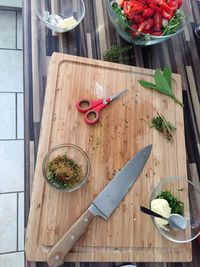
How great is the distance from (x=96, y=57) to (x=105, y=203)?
0.42 metres

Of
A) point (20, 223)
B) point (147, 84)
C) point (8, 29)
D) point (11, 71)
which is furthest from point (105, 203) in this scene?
point (8, 29)

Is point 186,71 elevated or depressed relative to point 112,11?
depressed

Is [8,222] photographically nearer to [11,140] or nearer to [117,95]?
[11,140]

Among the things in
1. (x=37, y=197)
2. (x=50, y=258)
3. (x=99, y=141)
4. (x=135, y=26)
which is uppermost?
(x=135, y=26)

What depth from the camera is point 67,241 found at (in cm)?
70

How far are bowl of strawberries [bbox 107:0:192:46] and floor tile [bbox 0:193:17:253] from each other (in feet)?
2.77

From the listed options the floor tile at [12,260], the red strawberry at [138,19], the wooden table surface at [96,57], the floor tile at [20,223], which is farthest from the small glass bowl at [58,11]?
the floor tile at [12,260]

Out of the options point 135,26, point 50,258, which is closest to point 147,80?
point 135,26

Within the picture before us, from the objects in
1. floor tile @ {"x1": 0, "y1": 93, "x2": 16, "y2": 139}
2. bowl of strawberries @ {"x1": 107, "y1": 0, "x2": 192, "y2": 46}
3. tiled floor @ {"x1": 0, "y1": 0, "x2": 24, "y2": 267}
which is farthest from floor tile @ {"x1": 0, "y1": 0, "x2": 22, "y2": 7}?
bowl of strawberries @ {"x1": 107, "y1": 0, "x2": 192, "y2": 46}

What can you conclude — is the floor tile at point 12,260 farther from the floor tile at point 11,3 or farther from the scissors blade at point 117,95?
the floor tile at point 11,3

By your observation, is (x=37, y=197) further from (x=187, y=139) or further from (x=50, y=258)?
Answer: (x=187, y=139)

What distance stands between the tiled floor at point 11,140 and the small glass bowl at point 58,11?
630 mm

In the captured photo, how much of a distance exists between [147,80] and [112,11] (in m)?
0.22

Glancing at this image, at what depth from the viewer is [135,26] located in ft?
2.80
